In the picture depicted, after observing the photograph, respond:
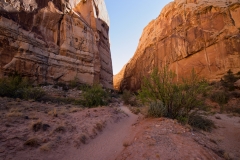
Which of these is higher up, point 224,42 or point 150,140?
point 224,42

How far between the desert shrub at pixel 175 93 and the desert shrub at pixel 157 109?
0.34 feet

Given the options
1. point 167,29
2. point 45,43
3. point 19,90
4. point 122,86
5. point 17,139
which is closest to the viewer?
point 17,139

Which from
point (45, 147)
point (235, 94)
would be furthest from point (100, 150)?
point (235, 94)

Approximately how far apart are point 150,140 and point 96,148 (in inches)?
60.7

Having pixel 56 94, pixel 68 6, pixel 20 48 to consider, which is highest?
pixel 68 6

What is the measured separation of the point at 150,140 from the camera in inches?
138

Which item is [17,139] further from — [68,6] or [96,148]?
[68,6]

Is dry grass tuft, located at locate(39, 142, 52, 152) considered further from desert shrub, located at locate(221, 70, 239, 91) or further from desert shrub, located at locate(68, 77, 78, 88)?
desert shrub, located at locate(221, 70, 239, 91)

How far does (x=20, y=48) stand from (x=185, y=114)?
18.4 meters

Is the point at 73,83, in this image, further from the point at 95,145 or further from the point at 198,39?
the point at 198,39

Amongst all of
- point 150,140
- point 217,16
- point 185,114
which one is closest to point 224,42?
point 217,16

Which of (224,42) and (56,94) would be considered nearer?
(56,94)

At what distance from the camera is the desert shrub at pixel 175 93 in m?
5.95

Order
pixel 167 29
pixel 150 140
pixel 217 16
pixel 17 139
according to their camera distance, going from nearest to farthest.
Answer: pixel 17 139
pixel 150 140
pixel 217 16
pixel 167 29
